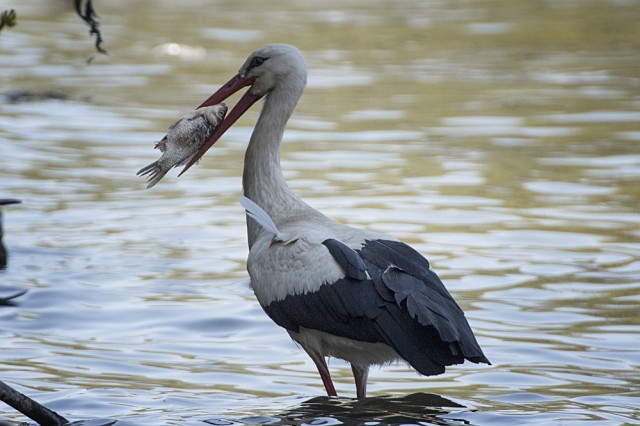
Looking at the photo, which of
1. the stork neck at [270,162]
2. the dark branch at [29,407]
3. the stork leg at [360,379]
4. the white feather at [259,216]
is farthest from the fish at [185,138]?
the dark branch at [29,407]

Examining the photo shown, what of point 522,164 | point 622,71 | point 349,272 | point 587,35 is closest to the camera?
point 349,272

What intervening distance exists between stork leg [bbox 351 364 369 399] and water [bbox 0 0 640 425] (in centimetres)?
7

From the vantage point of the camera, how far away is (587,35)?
840 inches

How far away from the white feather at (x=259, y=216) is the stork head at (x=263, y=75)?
0.79m

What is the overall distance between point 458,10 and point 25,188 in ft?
43.5

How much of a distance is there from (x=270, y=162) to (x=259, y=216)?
27.2 inches

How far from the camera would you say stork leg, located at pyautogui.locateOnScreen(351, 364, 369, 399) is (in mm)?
6698

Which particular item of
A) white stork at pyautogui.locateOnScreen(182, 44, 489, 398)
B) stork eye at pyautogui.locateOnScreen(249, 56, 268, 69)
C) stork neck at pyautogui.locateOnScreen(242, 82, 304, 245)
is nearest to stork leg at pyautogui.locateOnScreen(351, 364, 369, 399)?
white stork at pyautogui.locateOnScreen(182, 44, 489, 398)

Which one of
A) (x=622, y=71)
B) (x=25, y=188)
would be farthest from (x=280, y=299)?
(x=622, y=71)

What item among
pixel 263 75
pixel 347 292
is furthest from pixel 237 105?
pixel 347 292

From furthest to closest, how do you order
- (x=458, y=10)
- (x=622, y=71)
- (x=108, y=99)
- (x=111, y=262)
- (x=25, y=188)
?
(x=458, y=10) → (x=622, y=71) → (x=108, y=99) → (x=25, y=188) → (x=111, y=262)

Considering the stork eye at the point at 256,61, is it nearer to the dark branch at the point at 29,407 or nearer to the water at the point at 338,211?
the water at the point at 338,211

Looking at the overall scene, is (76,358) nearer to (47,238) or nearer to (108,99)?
(47,238)

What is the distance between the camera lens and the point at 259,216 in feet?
21.9
